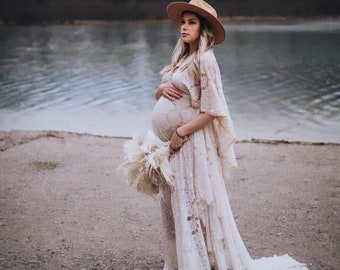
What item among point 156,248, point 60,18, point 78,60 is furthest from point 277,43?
point 60,18

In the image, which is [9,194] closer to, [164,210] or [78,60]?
[164,210]

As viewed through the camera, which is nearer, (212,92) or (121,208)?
(212,92)

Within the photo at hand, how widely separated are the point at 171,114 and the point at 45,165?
4.13 m

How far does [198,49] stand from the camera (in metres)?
3.36

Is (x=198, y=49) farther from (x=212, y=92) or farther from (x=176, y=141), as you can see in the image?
(x=176, y=141)

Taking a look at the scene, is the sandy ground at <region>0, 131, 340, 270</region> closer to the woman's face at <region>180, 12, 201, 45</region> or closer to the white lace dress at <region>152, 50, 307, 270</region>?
the white lace dress at <region>152, 50, 307, 270</region>

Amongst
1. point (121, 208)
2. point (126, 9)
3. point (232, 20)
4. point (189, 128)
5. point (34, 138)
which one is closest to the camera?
point (189, 128)

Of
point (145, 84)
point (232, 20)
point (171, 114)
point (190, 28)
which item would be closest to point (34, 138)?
point (171, 114)

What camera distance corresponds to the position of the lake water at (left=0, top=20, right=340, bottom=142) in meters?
10.3

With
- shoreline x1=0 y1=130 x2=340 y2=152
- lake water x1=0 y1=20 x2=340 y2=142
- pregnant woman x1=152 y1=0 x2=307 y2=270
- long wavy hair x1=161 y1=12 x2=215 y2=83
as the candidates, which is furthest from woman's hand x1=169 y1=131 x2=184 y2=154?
lake water x1=0 y1=20 x2=340 y2=142

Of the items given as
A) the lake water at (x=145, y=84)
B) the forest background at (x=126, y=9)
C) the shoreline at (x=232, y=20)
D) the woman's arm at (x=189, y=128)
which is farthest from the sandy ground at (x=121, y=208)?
the forest background at (x=126, y=9)

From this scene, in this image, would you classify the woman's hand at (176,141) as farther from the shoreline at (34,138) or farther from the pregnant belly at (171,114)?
the shoreline at (34,138)

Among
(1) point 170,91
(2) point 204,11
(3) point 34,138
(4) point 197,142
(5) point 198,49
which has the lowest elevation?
(3) point 34,138

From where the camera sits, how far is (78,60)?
20.3 m
